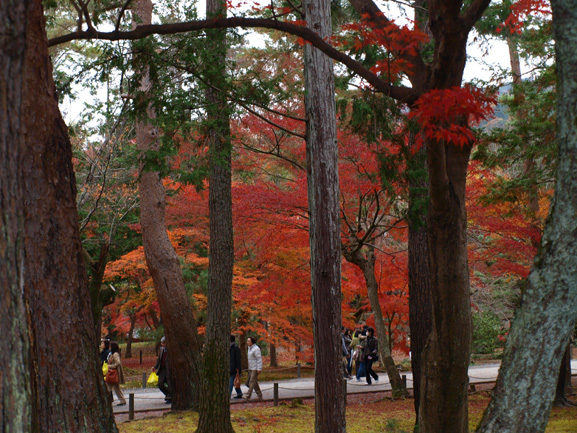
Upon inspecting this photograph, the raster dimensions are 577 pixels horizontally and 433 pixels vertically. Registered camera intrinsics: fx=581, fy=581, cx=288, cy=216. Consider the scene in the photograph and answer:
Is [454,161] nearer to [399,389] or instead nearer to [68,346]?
[68,346]

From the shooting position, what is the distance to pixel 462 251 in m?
6.20

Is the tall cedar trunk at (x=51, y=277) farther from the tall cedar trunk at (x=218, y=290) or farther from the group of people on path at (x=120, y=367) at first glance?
the group of people on path at (x=120, y=367)

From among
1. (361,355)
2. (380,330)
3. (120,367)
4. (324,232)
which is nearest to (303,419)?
(380,330)

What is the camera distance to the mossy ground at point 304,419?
34.7 ft

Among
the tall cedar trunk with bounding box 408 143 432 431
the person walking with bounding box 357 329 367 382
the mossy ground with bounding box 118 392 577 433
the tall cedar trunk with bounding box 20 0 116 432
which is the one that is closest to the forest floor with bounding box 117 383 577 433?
the mossy ground with bounding box 118 392 577 433

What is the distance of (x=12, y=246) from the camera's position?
317 cm

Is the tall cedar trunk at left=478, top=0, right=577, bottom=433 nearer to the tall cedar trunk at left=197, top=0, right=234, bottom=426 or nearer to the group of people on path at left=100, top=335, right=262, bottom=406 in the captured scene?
the tall cedar trunk at left=197, top=0, right=234, bottom=426

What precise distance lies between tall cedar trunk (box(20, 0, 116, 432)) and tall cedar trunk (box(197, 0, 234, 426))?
4.48 metres

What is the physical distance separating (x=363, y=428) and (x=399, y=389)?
458 cm

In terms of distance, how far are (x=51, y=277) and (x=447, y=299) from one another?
3944 mm

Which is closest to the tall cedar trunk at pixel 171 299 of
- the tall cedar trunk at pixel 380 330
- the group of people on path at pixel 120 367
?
the group of people on path at pixel 120 367

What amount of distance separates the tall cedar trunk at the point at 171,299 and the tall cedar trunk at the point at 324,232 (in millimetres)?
5421

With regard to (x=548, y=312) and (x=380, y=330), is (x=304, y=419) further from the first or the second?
(x=548, y=312)

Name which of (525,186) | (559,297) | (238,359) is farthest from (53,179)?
(238,359)
